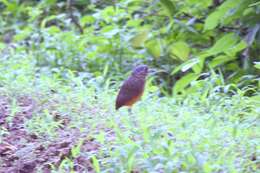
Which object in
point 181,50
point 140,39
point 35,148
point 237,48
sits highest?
point 140,39

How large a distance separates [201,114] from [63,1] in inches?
161

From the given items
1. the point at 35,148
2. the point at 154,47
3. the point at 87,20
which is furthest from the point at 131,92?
the point at 87,20

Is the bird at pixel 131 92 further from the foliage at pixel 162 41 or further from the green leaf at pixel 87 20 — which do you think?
the green leaf at pixel 87 20

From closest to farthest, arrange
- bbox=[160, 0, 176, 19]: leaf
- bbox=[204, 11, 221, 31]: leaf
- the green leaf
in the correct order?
bbox=[204, 11, 221, 31]: leaf → bbox=[160, 0, 176, 19]: leaf → the green leaf

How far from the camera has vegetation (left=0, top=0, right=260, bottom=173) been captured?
3.34m

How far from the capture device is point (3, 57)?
5.86 meters

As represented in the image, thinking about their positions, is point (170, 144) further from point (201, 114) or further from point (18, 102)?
point (18, 102)

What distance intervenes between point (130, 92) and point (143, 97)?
0.46 meters

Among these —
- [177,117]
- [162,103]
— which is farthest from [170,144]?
[162,103]

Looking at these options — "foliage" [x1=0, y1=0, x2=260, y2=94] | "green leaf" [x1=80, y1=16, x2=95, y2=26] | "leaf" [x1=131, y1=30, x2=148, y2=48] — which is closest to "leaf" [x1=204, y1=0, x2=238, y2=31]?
"foliage" [x1=0, y1=0, x2=260, y2=94]

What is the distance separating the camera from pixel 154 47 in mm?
5918

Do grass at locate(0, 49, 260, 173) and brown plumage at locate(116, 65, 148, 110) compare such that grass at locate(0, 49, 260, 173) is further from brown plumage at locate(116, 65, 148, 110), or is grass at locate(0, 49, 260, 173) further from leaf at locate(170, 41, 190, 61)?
leaf at locate(170, 41, 190, 61)

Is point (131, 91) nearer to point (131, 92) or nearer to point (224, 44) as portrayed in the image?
point (131, 92)

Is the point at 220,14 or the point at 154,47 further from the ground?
the point at 154,47
